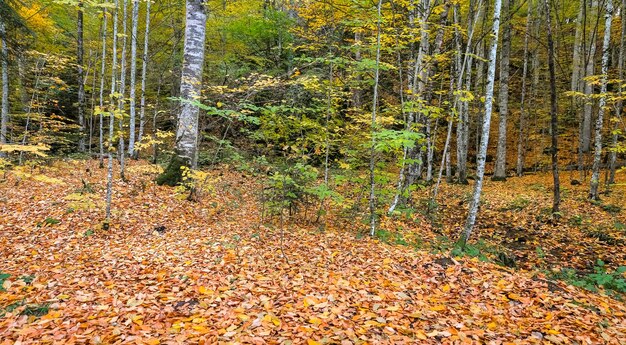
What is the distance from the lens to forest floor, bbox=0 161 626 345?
3.79 metres

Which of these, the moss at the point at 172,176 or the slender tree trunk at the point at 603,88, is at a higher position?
the slender tree trunk at the point at 603,88

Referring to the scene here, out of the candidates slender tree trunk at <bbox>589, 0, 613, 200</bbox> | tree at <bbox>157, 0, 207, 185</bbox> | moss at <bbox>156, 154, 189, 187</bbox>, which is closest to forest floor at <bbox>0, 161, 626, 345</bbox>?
moss at <bbox>156, 154, 189, 187</bbox>

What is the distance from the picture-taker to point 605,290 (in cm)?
573

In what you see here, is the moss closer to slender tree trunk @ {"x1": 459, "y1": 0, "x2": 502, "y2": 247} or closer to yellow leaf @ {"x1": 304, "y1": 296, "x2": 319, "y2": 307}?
yellow leaf @ {"x1": 304, "y1": 296, "x2": 319, "y2": 307}

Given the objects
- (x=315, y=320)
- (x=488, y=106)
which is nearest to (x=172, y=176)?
(x=315, y=320)

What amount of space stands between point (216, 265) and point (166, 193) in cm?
405

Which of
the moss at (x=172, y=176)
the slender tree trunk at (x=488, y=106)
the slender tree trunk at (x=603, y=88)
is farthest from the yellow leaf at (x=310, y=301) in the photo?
the slender tree trunk at (x=603, y=88)

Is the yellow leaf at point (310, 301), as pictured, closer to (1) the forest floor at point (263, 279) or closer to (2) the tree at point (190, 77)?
(1) the forest floor at point (263, 279)

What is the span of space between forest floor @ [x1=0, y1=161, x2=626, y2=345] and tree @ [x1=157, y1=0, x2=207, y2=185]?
1.25 m

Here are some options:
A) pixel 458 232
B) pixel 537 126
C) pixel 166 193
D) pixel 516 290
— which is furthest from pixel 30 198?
pixel 537 126

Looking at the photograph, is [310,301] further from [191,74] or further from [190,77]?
[191,74]

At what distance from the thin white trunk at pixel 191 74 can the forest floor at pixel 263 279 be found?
130 centimetres

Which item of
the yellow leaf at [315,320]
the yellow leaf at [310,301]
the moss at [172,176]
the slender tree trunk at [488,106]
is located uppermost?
the slender tree trunk at [488,106]

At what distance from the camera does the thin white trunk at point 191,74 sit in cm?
827
